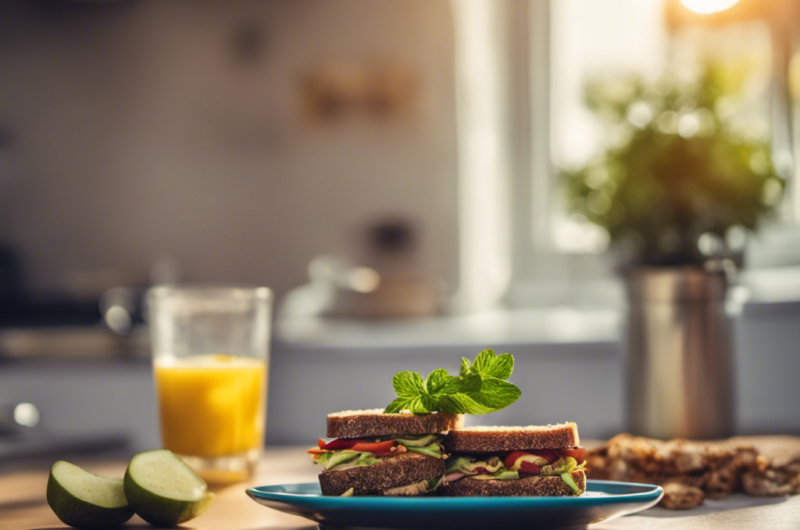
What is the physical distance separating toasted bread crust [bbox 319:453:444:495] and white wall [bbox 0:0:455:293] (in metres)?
2.09

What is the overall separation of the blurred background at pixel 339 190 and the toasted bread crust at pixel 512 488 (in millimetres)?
1537

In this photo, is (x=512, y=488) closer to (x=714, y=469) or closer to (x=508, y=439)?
(x=508, y=439)

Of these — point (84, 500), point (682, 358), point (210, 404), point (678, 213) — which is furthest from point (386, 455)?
point (678, 213)

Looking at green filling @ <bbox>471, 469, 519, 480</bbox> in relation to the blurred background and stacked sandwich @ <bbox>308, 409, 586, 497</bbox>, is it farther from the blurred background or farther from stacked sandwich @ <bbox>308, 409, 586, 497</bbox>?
the blurred background

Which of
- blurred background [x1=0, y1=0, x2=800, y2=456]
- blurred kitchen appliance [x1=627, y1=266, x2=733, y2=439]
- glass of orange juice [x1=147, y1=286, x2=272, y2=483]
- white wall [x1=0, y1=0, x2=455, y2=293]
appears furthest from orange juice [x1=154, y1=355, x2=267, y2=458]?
white wall [x1=0, y1=0, x2=455, y2=293]

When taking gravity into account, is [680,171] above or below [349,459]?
above

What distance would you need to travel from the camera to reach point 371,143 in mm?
2928

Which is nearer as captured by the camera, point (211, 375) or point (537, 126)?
point (211, 375)

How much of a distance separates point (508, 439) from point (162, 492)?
284 mm

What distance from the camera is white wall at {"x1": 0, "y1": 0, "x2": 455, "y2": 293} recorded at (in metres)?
2.89

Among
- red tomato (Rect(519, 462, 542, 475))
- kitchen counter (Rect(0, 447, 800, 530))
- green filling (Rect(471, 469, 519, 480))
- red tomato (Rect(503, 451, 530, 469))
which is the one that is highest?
red tomato (Rect(503, 451, 530, 469))

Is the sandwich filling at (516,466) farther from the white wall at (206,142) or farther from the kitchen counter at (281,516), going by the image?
the white wall at (206,142)

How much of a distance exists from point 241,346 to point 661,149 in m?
0.71

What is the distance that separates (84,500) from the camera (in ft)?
2.35
